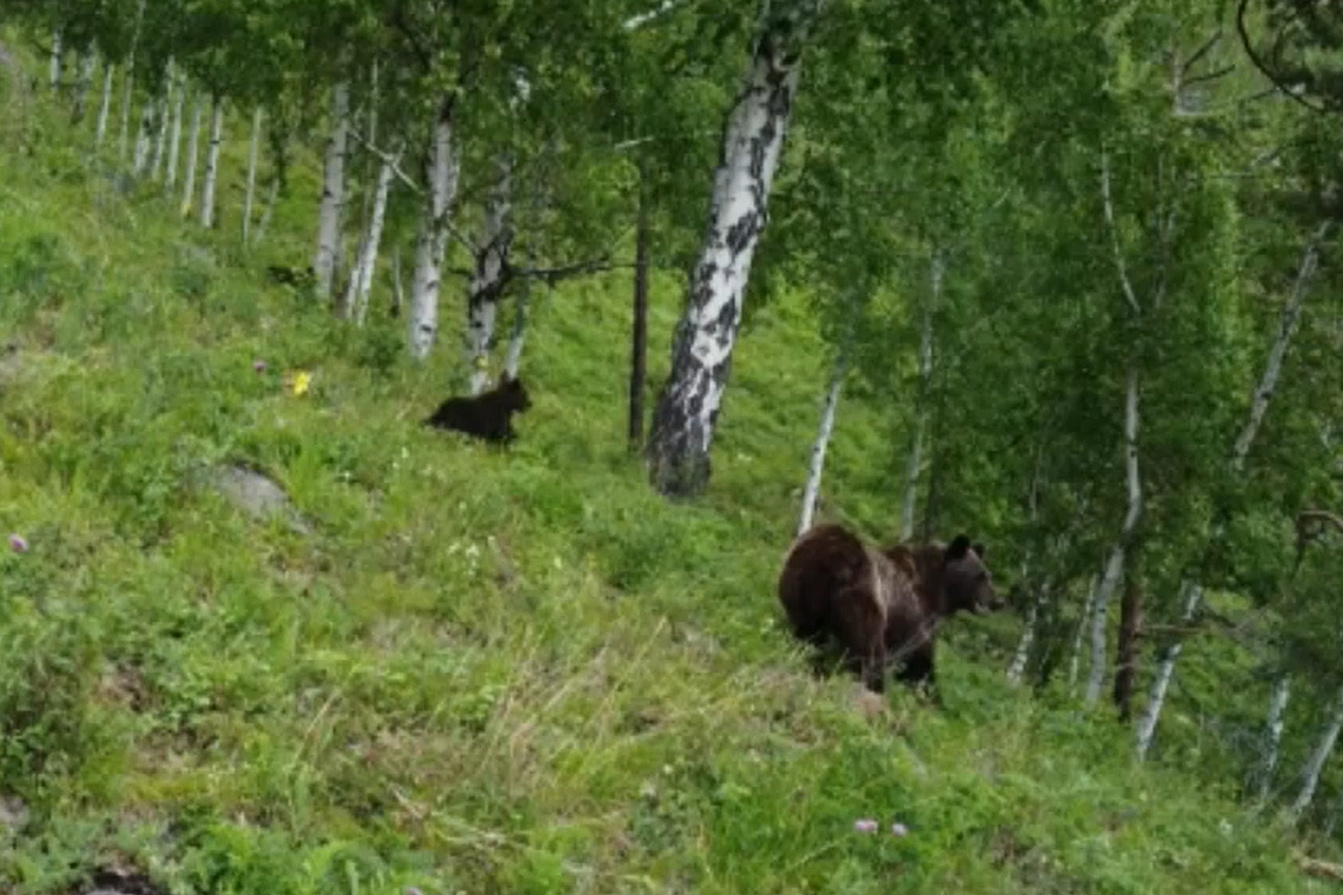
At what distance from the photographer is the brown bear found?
972 centimetres

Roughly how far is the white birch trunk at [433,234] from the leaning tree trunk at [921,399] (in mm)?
15620

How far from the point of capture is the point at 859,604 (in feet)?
32.2

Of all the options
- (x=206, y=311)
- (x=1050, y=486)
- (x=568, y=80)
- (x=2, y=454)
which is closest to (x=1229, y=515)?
(x=1050, y=486)

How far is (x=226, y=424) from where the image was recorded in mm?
8594

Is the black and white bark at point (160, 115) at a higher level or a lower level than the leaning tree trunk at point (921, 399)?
higher

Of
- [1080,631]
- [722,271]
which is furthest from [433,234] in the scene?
[1080,631]

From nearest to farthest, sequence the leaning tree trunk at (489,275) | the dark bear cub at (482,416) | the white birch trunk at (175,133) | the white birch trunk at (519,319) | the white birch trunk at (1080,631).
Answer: the dark bear cub at (482,416) → the leaning tree trunk at (489,275) → the white birch trunk at (1080,631) → the white birch trunk at (519,319) → the white birch trunk at (175,133)

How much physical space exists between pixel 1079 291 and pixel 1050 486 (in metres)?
4.11

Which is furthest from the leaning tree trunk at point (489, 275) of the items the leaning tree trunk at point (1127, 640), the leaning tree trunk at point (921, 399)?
the leaning tree trunk at point (1127, 640)

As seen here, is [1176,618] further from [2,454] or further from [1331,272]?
[2,454]

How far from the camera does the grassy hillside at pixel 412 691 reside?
16.6ft

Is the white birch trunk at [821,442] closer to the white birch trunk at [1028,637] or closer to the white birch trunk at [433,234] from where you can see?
the white birch trunk at [1028,637]

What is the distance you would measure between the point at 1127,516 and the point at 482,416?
49.1ft

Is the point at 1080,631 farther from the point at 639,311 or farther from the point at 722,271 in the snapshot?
the point at 722,271
